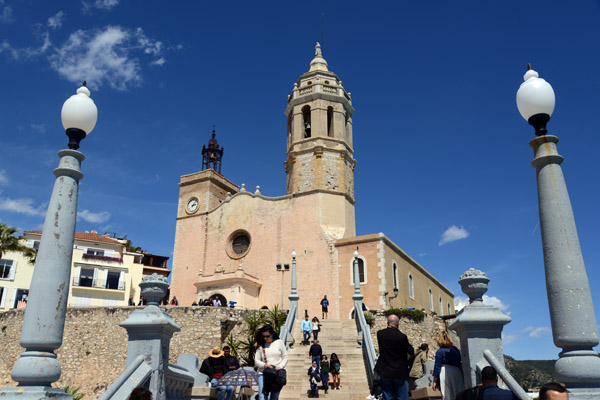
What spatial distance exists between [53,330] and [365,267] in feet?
77.1

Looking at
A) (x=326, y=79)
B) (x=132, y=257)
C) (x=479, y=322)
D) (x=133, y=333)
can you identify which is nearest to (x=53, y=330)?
(x=133, y=333)

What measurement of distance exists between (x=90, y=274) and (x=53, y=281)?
35890 mm

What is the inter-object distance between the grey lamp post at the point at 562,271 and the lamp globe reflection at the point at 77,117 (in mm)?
5799

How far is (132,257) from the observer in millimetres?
40969

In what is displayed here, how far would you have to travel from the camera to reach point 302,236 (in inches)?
1196

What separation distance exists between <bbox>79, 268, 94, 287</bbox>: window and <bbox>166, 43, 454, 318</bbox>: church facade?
9.36 meters

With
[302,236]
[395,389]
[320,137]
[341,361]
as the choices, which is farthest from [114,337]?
[395,389]

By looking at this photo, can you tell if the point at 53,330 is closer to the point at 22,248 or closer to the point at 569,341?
the point at 569,341

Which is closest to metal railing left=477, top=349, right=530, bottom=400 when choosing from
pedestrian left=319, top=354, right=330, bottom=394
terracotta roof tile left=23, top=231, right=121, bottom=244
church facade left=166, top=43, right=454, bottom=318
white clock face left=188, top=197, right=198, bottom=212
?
pedestrian left=319, top=354, right=330, bottom=394

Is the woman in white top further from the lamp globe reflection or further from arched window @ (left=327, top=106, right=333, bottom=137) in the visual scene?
arched window @ (left=327, top=106, right=333, bottom=137)

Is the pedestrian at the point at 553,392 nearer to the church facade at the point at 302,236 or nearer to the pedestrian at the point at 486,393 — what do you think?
the pedestrian at the point at 486,393

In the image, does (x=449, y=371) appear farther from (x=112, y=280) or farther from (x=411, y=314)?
(x=112, y=280)

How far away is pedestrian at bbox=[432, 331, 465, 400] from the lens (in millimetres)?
6556

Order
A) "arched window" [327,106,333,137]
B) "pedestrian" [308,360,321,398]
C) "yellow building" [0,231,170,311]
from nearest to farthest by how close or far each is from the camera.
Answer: "pedestrian" [308,360,321,398], "arched window" [327,106,333,137], "yellow building" [0,231,170,311]
